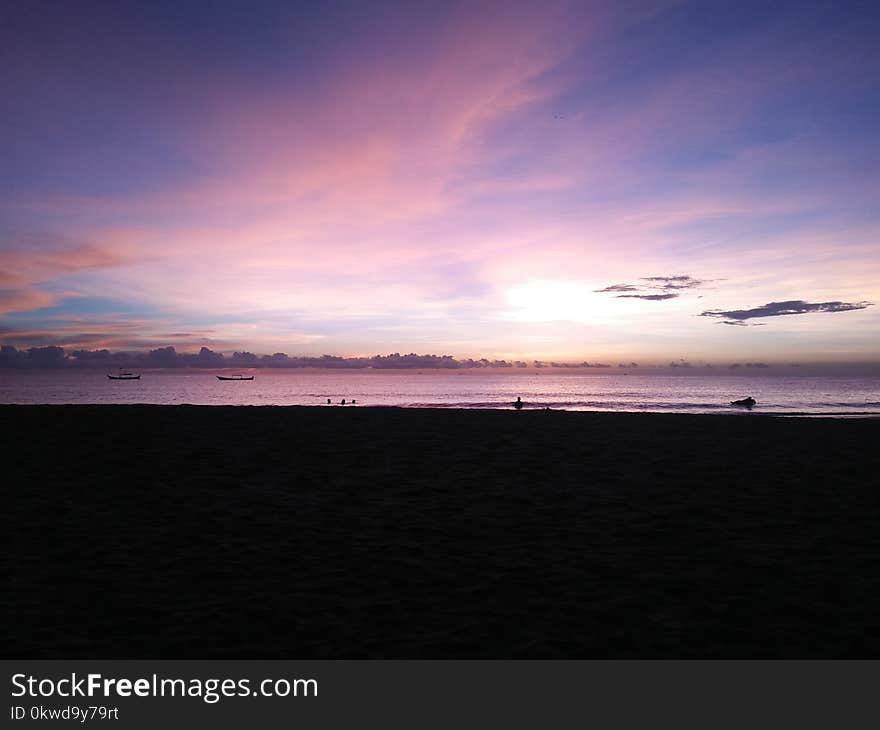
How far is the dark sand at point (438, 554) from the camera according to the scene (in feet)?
17.6

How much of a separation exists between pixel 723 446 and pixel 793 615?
14.2 meters

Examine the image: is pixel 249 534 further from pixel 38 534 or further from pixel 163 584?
pixel 38 534

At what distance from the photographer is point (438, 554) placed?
7.80m

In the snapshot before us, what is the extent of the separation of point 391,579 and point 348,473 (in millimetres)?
7337

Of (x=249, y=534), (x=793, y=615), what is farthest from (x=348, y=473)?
(x=793, y=615)

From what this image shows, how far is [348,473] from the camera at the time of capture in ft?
45.8
